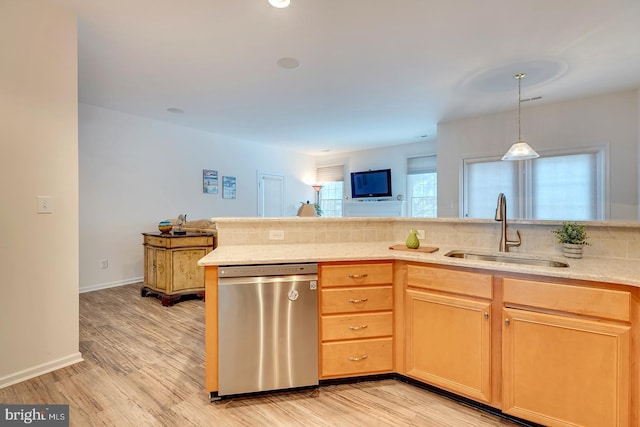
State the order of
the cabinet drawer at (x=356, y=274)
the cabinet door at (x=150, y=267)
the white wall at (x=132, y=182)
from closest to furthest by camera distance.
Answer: the cabinet drawer at (x=356, y=274)
the cabinet door at (x=150, y=267)
the white wall at (x=132, y=182)

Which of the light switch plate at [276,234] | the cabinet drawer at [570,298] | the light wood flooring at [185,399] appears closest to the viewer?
the cabinet drawer at [570,298]

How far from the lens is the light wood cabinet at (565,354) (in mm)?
1371

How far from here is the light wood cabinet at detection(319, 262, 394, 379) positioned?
1.91m

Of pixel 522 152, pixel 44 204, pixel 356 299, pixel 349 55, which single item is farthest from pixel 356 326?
pixel 522 152

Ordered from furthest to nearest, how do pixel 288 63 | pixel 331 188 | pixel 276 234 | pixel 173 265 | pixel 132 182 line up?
pixel 331 188 → pixel 132 182 → pixel 173 265 → pixel 288 63 → pixel 276 234

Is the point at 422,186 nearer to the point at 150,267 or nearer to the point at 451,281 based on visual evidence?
the point at 451,281

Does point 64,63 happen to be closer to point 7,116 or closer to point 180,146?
point 7,116

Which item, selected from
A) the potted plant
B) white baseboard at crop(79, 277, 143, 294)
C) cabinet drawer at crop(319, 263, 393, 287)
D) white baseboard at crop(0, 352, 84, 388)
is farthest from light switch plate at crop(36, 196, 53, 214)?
the potted plant

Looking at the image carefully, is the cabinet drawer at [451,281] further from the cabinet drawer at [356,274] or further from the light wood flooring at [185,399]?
the light wood flooring at [185,399]

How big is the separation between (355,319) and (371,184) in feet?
18.0

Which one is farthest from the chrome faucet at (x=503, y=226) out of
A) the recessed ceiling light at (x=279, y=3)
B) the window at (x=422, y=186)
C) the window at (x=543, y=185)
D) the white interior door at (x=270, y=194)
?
the white interior door at (x=270, y=194)

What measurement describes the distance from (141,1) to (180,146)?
11.3ft

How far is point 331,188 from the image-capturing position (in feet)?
26.9

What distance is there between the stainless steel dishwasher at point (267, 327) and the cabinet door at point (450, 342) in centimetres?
65
